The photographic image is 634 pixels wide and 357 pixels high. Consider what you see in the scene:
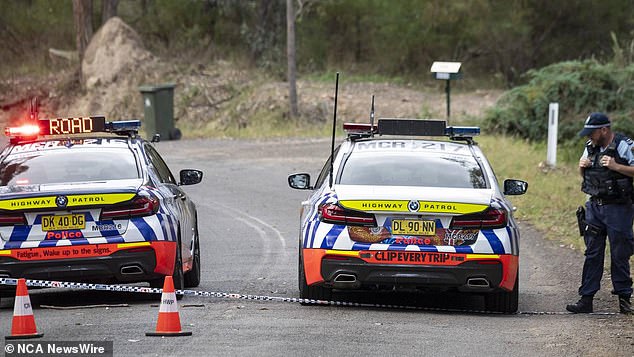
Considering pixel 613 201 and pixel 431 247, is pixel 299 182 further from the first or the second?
pixel 613 201

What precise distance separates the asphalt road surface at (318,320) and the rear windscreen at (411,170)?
106 cm

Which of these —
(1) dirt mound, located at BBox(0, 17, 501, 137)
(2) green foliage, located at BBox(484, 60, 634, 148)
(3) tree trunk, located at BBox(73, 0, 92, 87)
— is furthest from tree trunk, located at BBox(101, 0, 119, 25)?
(2) green foliage, located at BBox(484, 60, 634, 148)

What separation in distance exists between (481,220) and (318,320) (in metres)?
1.50

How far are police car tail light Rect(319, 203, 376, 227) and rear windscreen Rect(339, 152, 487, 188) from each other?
1.90ft

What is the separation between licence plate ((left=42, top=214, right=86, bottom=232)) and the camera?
1000 cm

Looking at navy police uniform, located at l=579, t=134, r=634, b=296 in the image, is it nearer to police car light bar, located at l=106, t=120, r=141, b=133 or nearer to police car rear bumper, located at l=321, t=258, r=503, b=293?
police car rear bumper, located at l=321, t=258, r=503, b=293

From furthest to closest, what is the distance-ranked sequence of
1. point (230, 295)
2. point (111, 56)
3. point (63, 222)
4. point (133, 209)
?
point (111, 56) < point (230, 295) < point (133, 209) < point (63, 222)

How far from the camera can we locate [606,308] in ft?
36.3

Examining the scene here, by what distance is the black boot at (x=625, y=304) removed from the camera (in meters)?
10.6

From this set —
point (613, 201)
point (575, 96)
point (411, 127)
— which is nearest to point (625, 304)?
point (613, 201)

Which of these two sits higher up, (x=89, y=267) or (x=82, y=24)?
(x=82, y=24)

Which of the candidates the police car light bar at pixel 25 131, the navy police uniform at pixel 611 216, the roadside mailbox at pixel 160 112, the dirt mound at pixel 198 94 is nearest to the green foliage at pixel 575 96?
the dirt mound at pixel 198 94

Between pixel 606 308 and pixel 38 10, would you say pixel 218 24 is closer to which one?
pixel 38 10

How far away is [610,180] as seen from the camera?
412 inches
